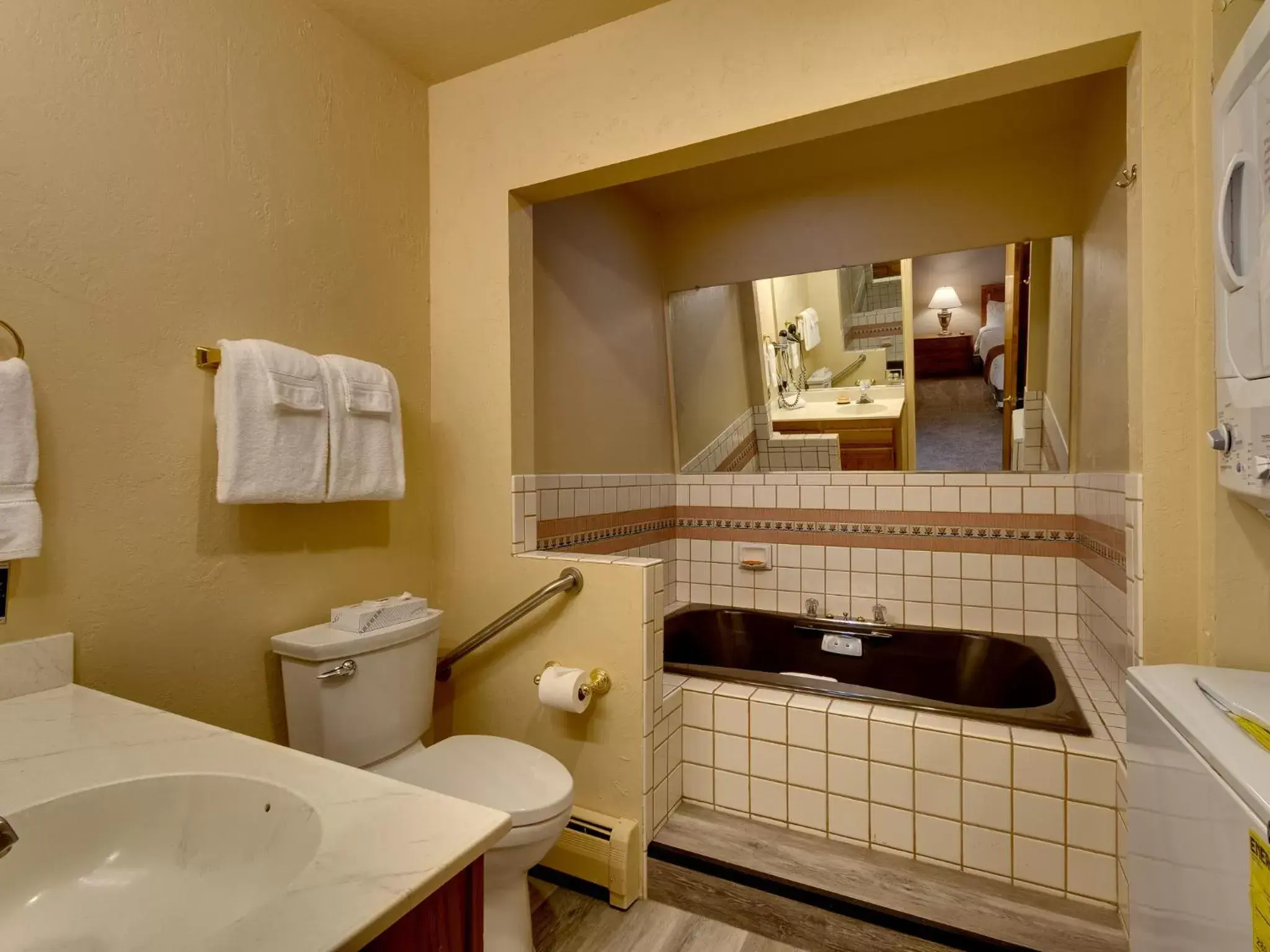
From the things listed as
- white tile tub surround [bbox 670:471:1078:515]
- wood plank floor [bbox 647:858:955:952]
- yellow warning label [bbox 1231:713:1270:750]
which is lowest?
wood plank floor [bbox 647:858:955:952]

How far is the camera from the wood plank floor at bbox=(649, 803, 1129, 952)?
149cm

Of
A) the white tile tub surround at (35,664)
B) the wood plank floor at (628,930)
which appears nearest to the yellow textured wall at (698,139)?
the wood plank floor at (628,930)

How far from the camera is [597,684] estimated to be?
5.99 ft

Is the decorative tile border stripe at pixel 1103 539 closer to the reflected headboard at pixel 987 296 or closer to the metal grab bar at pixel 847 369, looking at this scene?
the reflected headboard at pixel 987 296

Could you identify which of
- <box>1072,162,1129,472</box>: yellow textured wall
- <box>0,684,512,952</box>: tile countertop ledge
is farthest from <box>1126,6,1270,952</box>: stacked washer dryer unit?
<box>0,684,512,952</box>: tile countertop ledge

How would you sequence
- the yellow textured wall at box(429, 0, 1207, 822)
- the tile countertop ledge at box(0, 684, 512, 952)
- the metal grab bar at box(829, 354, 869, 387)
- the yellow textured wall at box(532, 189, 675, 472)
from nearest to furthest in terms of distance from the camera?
the tile countertop ledge at box(0, 684, 512, 952)
the yellow textured wall at box(429, 0, 1207, 822)
the yellow textured wall at box(532, 189, 675, 472)
the metal grab bar at box(829, 354, 869, 387)

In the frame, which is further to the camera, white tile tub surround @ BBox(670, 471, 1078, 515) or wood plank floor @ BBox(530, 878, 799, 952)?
white tile tub surround @ BBox(670, 471, 1078, 515)

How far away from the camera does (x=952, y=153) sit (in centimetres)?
259

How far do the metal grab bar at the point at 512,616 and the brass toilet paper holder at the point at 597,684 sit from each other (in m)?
0.19

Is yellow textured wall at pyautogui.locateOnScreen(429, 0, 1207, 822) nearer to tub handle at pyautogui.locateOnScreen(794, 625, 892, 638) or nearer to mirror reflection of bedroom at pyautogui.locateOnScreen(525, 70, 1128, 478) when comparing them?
mirror reflection of bedroom at pyautogui.locateOnScreen(525, 70, 1128, 478)

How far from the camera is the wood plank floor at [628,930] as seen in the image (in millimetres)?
1615

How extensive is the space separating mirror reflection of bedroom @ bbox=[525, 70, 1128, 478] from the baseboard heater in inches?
46.7

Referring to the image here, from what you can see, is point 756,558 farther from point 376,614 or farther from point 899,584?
point 376,614

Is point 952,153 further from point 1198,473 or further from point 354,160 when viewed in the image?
point 354,160
